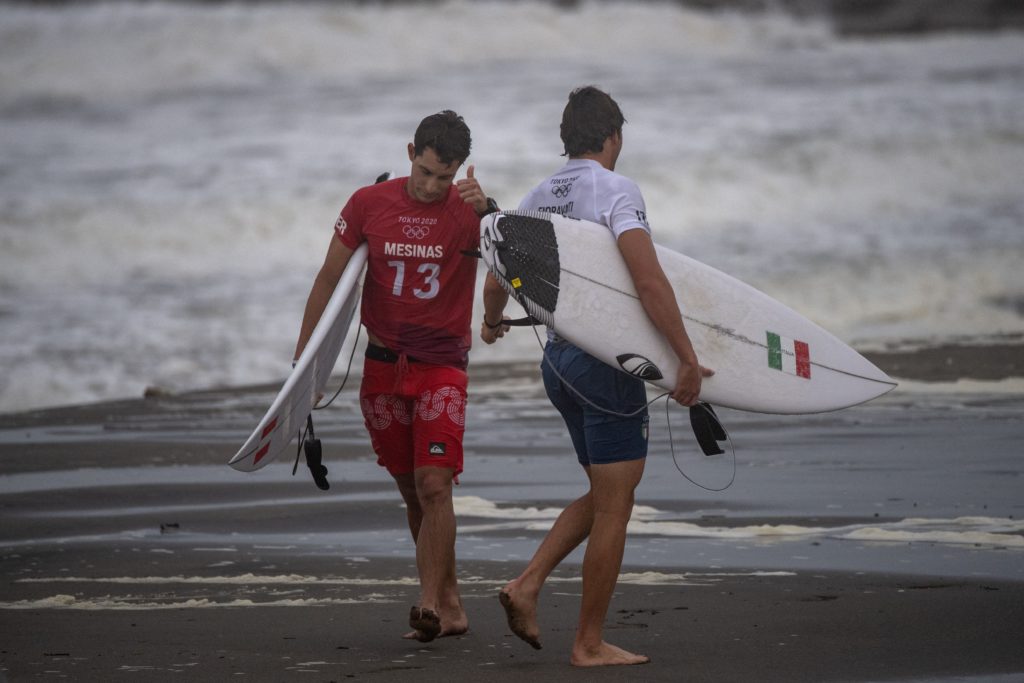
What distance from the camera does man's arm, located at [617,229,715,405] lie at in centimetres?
392

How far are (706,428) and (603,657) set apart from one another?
704mm

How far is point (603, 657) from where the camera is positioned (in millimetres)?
3914

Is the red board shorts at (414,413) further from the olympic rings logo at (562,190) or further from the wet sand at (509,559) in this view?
the olympic rings logo at (562,190)

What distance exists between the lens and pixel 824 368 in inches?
183

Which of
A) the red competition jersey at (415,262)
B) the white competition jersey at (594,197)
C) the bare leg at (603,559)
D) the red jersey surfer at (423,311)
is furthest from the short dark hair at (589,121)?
the bare leg at (603,559)

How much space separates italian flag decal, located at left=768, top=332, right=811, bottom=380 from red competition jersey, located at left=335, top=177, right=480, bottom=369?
38.0 inches

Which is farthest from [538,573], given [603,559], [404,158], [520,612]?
[404,158]

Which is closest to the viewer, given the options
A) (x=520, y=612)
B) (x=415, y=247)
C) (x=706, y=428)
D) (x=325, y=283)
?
(x=520, y=612)

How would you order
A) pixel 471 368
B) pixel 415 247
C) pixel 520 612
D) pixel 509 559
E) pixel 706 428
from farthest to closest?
1. pixel 471 368
2. pixel 509 559
3. pixel 415 247
4. pixel 706 428
5. pixel 520 612

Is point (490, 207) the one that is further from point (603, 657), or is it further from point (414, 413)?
point (603, 657)

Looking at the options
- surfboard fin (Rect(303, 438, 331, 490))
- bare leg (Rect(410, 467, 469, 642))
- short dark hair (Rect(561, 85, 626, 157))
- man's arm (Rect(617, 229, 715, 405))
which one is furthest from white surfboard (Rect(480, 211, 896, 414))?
surfboard fin (Rect(303, 438, 331, 490))

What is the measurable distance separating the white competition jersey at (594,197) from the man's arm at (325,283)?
0.64 m

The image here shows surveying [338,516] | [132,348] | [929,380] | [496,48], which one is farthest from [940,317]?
[496,48]

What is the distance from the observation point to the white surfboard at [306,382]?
4.56 metres
